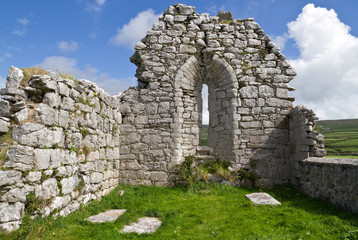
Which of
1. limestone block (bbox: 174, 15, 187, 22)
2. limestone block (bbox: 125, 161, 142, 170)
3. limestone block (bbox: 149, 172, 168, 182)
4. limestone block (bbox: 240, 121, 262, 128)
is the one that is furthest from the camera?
limestone block (bbox: 174, 15, 187, 22)

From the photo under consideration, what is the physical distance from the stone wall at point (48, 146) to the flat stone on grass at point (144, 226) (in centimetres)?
148

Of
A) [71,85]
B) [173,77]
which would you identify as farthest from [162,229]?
[173,77]

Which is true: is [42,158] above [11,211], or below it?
above

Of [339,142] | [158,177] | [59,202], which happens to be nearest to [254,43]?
[158,177]

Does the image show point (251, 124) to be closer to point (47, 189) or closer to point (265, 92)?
point (265, 92)

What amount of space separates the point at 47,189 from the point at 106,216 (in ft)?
5.59

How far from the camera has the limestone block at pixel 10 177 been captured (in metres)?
4.29

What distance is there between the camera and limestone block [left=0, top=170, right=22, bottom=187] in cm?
429

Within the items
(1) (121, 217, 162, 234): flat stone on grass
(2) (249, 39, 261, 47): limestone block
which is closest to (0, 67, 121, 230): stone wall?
(1) (121, 217, 162, 234): flat stone on grass

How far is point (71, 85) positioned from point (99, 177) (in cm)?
285

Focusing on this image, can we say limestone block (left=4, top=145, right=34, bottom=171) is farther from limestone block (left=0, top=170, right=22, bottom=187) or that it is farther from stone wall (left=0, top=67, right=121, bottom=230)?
limestone block (left=0, top=170, right=22, bottom=187)

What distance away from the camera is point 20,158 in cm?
462

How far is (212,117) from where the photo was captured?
10.7 m

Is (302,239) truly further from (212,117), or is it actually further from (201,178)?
(212,117)
